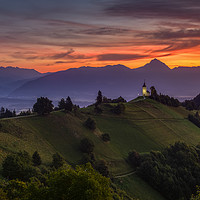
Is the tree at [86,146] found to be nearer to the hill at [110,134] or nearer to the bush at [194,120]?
the hill at [110,134]

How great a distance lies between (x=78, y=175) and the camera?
27875 mm

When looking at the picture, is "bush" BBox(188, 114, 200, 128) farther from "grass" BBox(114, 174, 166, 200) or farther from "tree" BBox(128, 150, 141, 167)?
"grass" BBox(114, 174, 166, 200)

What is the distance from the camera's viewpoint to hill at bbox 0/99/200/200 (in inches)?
2633

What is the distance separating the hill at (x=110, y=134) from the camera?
66875 mm

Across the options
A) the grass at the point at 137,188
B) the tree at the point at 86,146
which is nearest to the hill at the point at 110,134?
the grass at the point at 137,188

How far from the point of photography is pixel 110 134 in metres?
95.6

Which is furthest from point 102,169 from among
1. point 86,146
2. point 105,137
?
point 105,137

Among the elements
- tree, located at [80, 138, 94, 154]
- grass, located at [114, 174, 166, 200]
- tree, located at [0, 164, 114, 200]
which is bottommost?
grass, located at [114, 174, 166, 200]

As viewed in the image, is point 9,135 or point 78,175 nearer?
point 78,175

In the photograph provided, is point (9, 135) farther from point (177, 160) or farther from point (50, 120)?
point (177, 160)

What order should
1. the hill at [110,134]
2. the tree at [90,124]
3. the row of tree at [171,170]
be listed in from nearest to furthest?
the hill at [110,134]
the row of tree at [171,170]
the tree at [90,124]

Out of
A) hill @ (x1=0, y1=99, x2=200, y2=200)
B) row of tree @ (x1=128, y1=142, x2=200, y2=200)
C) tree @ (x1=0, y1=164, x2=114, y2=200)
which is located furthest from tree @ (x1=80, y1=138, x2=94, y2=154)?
tree @ (x1=0, y1=164, x2=114, y2=200)

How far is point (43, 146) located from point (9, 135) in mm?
9872

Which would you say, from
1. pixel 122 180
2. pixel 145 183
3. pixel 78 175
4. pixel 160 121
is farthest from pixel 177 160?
pixel 78 175
